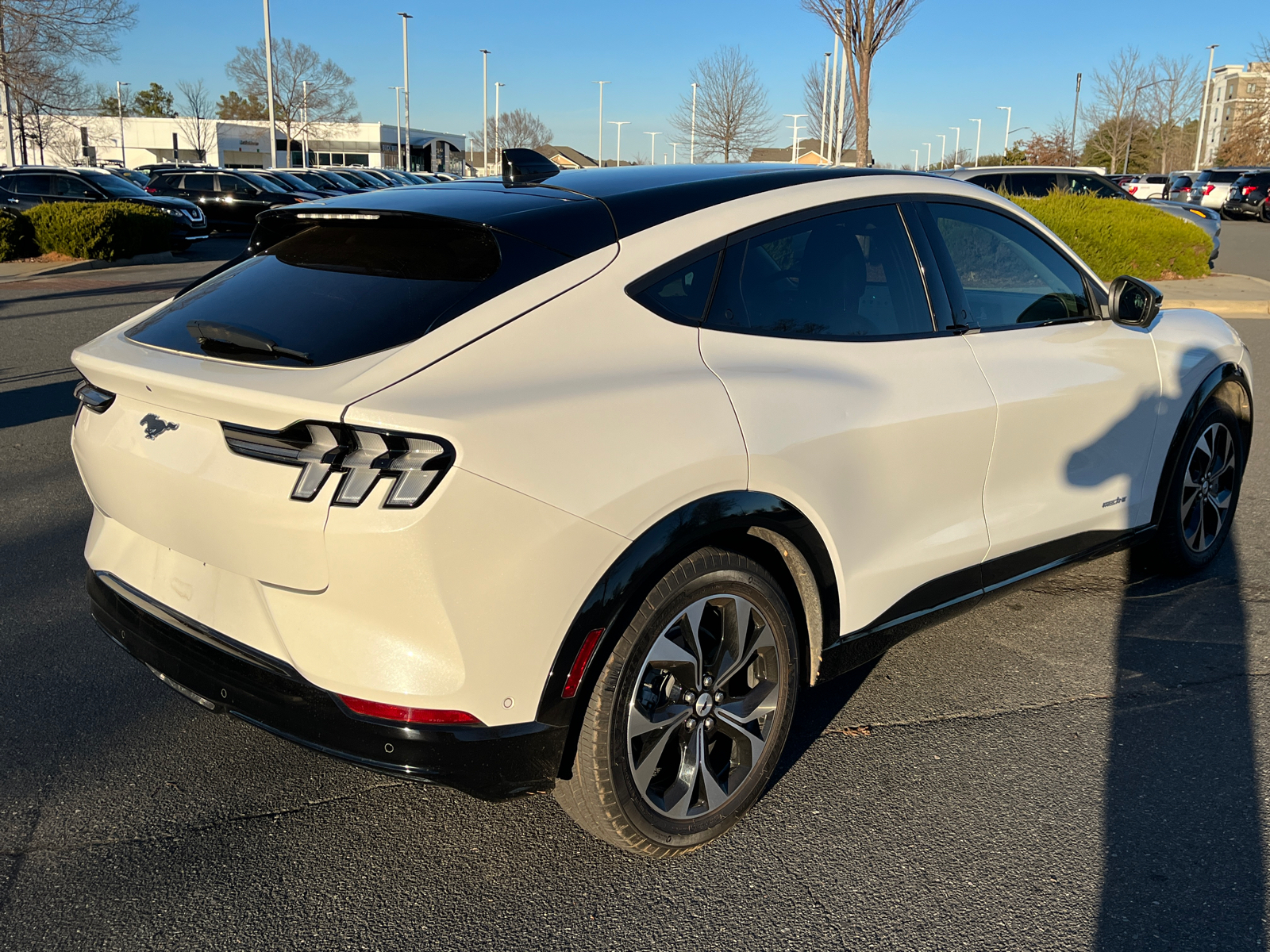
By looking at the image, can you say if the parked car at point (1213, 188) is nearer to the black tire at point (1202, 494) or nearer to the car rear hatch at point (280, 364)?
the black tire at point (1202, 494)

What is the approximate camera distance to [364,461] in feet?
7.08

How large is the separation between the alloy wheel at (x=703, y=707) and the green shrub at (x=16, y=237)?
2097 centimetres

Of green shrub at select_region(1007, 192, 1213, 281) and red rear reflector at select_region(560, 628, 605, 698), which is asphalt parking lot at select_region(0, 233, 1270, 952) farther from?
green shrub at select_region(1007, 192, 1213, 281)

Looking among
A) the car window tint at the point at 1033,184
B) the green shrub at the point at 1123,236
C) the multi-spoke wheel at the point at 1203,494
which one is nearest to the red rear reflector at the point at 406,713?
the multi-spoke wheel at the point at 1203,494

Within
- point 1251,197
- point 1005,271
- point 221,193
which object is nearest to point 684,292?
point 1005,271

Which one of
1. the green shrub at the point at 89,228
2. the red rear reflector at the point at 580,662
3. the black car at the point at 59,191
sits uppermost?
the black car at the point at 59,191

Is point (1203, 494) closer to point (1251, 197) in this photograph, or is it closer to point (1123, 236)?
point (1123, 236)

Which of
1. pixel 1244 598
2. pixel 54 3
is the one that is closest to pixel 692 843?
pixel 1244 598

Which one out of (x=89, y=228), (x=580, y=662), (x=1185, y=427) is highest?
(x=89, y=228)

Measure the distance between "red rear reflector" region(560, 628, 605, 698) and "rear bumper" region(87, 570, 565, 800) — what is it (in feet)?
0.30

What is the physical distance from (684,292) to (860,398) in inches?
24.3

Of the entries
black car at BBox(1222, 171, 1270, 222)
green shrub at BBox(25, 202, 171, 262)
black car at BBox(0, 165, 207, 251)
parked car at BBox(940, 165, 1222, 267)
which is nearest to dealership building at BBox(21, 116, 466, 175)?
black car at BBox(1222, 171, 1270, 222)

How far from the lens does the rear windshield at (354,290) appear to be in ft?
7.89

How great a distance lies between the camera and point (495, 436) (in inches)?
86.5
